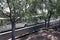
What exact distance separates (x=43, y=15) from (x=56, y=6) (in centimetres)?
165

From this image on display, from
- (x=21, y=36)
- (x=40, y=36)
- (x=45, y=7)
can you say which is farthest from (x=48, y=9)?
(x=21, y=36)

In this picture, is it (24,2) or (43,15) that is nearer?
(24,2)

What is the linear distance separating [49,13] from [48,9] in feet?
1.75

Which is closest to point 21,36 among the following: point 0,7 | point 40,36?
point 40,36

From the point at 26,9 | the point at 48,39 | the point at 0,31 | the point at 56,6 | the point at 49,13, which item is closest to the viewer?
the point at 26,9

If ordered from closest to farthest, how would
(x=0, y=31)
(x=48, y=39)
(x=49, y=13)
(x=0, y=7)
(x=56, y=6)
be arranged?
(x=0, y=7)
(x=0, y=31)
(x=48, y=39)
(x=56, y=6)
(x=49, y=13)

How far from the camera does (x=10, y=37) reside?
13.3 meters

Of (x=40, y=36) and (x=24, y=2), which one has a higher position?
(x=24, y=2)

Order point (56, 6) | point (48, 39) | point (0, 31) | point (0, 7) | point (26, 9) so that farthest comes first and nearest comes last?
point (56, 6) < point (48, 39) < point (0, 31) < point (26, 9) < point (0, 7)

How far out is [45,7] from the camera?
1681 centimetres

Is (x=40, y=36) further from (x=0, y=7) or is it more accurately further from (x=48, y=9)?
(x=0, y=7)

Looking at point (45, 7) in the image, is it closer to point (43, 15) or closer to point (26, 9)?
point (43, 15)

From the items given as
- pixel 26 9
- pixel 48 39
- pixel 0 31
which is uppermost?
pixel 26 9

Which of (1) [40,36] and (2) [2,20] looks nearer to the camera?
(2) [2,20]
